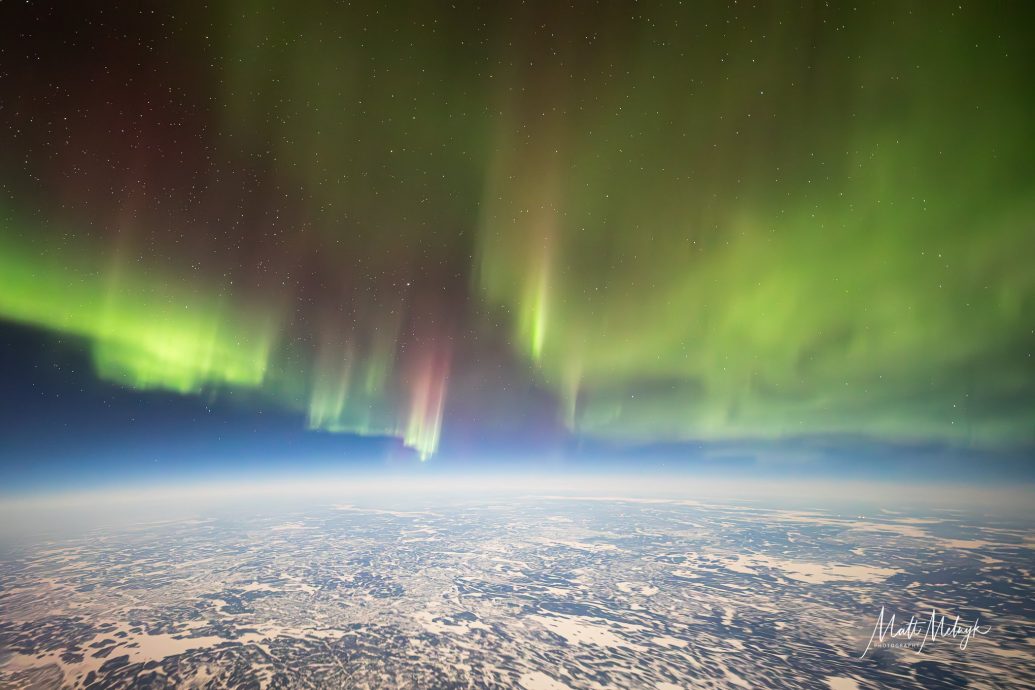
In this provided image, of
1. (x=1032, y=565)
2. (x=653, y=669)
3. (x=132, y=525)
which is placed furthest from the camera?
(x=132, y=525)

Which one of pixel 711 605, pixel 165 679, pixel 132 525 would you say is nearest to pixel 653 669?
pixel 711 605

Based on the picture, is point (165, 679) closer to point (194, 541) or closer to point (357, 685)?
point (357, 685)

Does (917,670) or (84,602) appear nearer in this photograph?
(917,670)

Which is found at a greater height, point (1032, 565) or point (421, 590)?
point (1032, 565)

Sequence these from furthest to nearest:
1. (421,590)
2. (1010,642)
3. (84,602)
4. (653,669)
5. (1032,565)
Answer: (1032,565) < (421,590) < (84,602) < (1010,642) < (653,669)

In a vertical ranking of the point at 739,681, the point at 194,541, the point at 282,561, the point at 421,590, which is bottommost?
the point at 194,541

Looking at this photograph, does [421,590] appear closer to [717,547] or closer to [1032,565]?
[717,547]

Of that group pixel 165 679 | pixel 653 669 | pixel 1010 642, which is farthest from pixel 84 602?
pixel 1010 642
